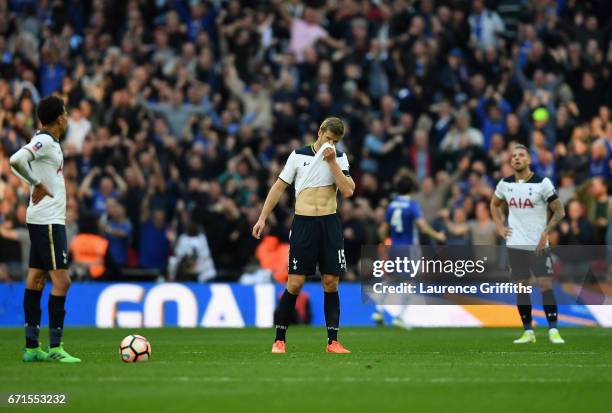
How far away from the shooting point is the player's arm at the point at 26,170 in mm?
11883

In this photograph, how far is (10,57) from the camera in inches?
1081

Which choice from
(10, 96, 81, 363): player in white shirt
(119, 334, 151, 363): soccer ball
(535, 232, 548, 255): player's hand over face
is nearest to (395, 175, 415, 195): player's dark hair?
(535, 232, 548, 255): player's hand over face

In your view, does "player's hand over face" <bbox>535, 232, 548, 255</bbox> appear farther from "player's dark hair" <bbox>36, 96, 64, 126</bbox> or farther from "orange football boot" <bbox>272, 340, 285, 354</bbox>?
"player's dark hair" <bbox>36, 96, 64, 126</bbox>

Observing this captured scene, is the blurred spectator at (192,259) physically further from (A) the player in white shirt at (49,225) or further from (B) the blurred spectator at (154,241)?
(A) the player in white shirt at (49,225)

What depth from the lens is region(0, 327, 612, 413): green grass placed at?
885 cm

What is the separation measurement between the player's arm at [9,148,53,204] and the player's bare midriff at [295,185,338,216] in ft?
9.28

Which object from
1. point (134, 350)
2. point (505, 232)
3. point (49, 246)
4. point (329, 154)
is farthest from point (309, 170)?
point (505, 232)

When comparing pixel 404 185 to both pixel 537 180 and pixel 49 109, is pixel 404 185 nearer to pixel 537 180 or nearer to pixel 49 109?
pixel 537 180

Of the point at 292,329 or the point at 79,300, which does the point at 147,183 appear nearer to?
the point at 79,300

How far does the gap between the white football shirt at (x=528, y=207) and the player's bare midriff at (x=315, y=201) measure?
4.08m

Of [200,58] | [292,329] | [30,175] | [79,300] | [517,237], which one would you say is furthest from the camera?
[200,58]

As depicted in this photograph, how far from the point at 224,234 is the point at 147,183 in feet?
6.52

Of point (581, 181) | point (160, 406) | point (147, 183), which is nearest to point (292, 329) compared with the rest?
point (147, 183)

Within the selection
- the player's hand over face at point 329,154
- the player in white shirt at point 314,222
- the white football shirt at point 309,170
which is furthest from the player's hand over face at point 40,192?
the player's hand over face at point 329,154
